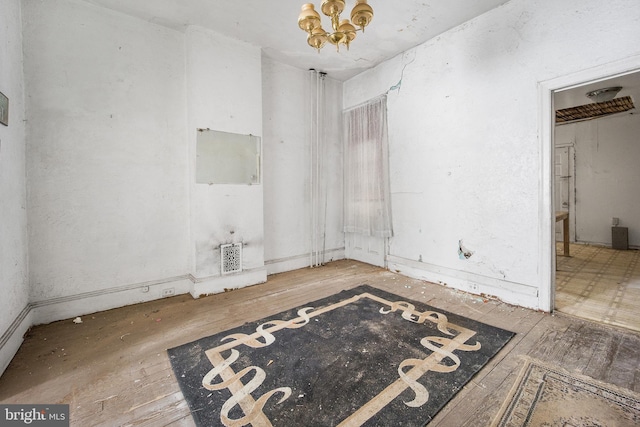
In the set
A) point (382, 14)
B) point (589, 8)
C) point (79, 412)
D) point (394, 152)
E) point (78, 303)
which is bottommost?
point (79, 412)

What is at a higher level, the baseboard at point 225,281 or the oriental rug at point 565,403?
the baseboard at point 225,281

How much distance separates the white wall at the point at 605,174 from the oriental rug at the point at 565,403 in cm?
594

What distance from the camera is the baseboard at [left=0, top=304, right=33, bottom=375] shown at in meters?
1.86

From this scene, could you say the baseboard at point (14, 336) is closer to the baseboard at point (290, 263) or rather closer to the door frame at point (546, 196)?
the baseboard at point (290, 263)

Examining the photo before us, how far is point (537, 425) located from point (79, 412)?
2390 mm

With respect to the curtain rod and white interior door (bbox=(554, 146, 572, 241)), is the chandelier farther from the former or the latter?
white interior door (bbox=(554, 146, 572, 241))

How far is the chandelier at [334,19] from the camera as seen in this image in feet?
5.87

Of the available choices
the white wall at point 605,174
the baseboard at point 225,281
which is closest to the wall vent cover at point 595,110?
the white wall at point 605,174

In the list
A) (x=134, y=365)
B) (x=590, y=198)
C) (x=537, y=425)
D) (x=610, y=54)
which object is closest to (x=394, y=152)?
(x=610, y=54)

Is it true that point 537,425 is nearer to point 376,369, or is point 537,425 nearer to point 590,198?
point 376,369

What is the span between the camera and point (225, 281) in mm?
3344

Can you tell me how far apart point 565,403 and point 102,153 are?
4.16 meters

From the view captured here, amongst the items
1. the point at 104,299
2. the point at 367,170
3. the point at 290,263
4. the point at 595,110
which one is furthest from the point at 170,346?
the point at 595,110

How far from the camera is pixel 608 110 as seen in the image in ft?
16.8
